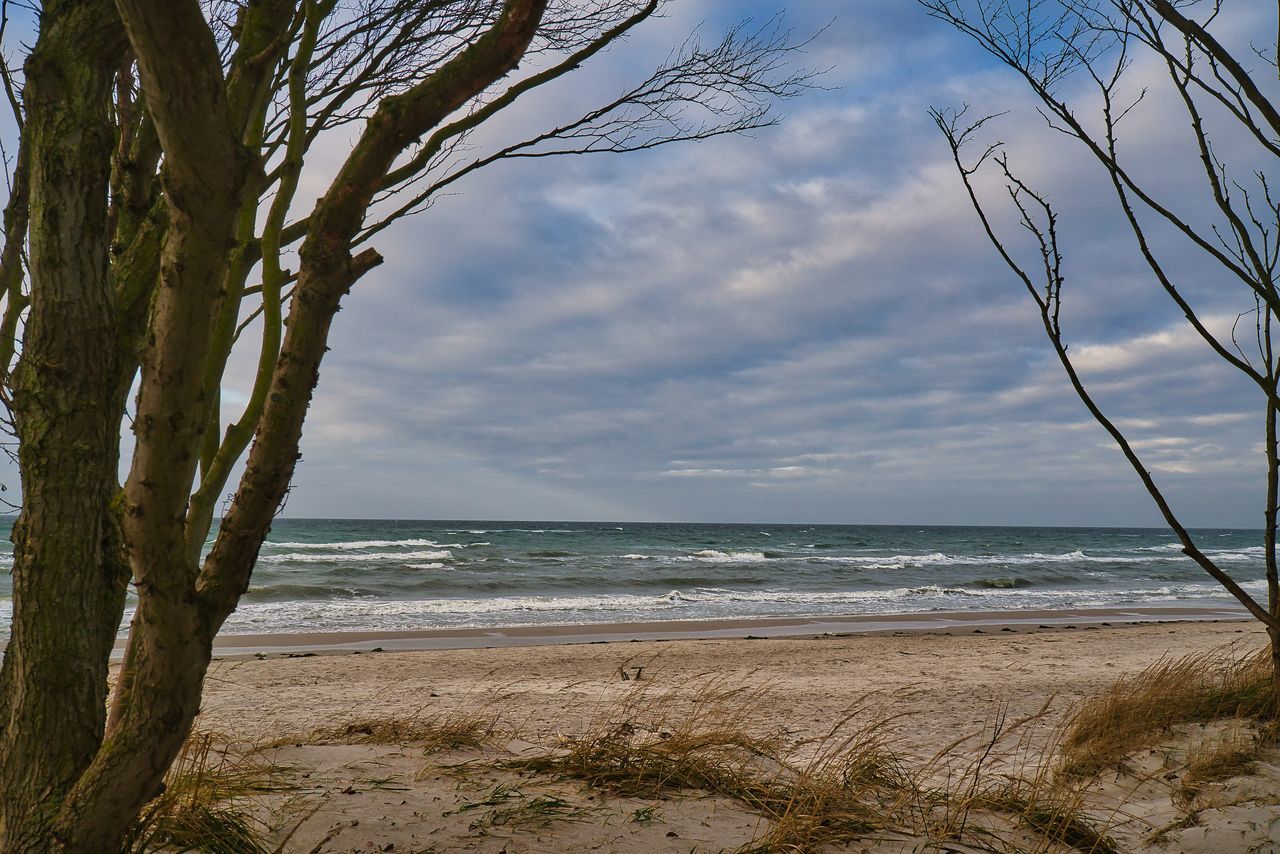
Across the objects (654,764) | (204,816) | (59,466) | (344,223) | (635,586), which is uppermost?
(344,223)

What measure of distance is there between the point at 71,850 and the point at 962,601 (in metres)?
20.8

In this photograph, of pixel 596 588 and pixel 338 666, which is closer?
pixel 338 666

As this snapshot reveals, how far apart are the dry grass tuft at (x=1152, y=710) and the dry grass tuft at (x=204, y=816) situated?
3.52 m

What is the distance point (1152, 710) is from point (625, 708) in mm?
2927

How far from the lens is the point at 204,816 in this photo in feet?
8.40

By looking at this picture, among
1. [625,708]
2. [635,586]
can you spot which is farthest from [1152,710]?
[635,586]

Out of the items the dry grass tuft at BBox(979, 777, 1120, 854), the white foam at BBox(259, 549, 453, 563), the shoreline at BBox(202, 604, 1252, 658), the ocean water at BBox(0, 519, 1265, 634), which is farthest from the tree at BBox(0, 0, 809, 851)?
the white foam at BBox(259, 549, 453, 563)

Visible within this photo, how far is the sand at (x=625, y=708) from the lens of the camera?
2.84m

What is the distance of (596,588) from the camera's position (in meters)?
21.5

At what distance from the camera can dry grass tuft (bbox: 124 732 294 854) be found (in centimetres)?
245

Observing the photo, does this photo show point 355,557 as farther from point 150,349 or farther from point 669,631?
point 150,349

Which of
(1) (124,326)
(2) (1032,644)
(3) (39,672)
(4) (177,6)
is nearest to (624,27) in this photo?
(4) (177,6)

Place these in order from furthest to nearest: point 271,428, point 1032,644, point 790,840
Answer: point 1032,644 → point 790,840 → point 271,428

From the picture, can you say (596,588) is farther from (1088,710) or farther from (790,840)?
(790,840)
